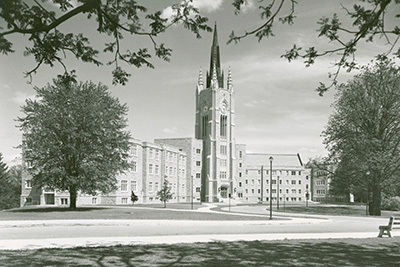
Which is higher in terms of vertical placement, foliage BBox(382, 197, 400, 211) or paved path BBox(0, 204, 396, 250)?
paved path BBox(0, 204, 396, 250)

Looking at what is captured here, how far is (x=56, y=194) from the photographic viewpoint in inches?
2244

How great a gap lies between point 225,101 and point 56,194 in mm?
51355

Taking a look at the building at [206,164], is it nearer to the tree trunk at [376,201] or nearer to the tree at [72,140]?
the tree at [72,140]

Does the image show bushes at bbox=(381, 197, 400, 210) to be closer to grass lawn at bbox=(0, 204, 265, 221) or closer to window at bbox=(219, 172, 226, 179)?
grass lawn at bbox=(0, 204, 265, 221)

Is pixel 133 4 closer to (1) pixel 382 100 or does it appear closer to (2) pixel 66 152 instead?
(2) pixel 66 152

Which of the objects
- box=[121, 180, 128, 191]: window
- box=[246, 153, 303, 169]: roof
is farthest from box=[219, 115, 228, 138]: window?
box=[121, 180, 128, 191]: window

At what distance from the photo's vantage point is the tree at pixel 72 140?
121 feet

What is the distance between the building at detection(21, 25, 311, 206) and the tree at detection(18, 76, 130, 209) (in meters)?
24.6

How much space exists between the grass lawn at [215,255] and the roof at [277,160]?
355 ft

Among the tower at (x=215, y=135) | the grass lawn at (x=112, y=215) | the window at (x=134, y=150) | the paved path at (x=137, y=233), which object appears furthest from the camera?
the tower at (x=215, y=135)

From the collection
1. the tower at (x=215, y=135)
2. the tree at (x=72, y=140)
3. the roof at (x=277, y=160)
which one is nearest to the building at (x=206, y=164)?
the tower at (x=215, y=135)

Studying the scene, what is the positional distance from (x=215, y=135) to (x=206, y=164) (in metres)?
6.77

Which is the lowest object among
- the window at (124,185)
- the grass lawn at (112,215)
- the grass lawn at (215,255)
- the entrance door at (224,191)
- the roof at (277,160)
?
the entrance door at (224,191)

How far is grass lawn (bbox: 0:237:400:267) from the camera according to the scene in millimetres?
10102
